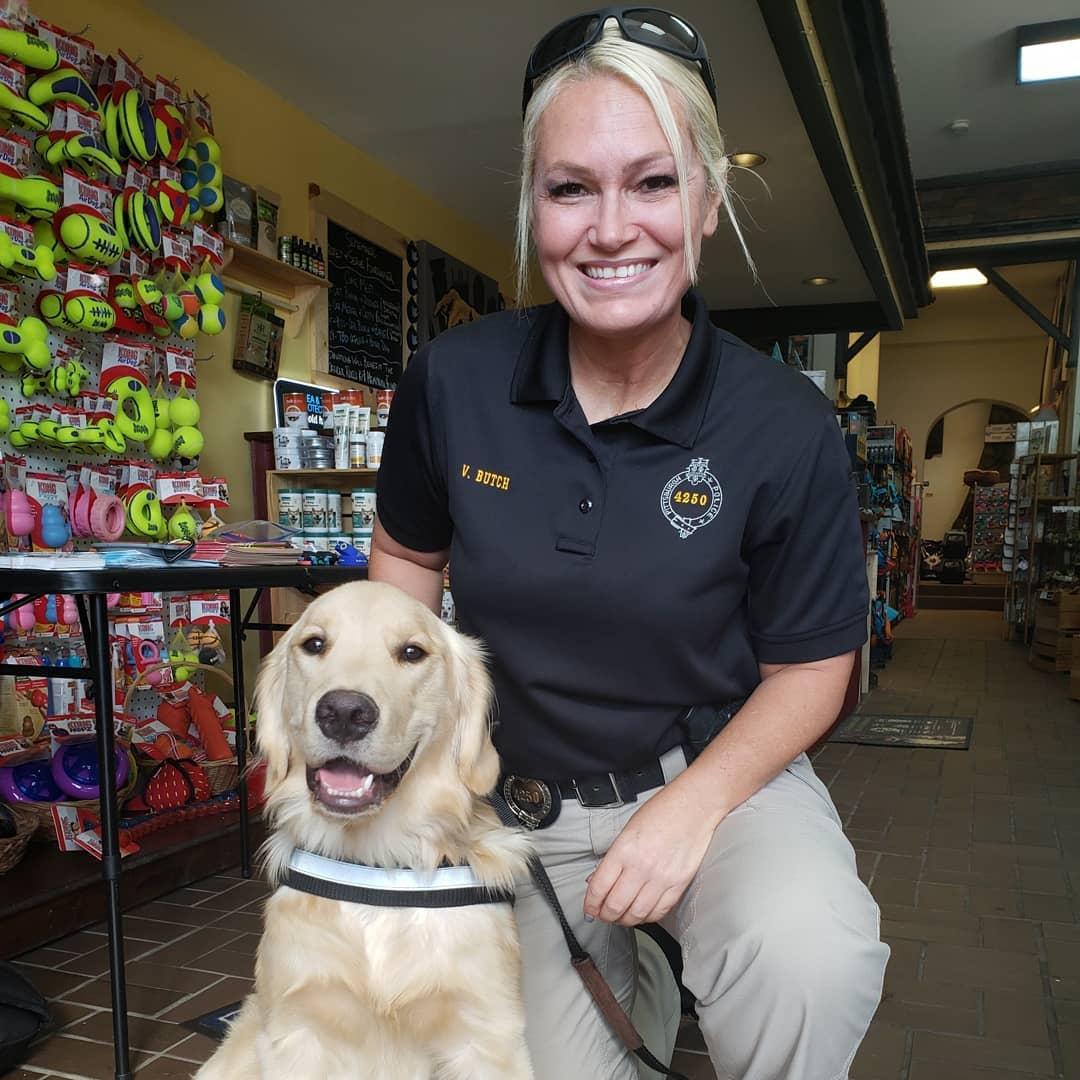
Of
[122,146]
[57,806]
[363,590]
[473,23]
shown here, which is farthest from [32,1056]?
[473,23]

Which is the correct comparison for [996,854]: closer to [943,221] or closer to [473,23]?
[473,23]

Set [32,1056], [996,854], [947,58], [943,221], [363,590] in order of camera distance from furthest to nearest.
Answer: [943,221]
[947,58]
[996,854]
[32,1056]
[363,590]

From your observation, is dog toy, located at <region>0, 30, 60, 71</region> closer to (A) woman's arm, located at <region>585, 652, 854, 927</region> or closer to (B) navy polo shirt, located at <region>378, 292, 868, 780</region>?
(B) navy polo shirt, located at <region>378, 292, 868, 780</region>

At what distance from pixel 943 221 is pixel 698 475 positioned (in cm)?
723

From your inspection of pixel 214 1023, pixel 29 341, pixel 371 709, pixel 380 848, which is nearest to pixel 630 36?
pixel 371 709

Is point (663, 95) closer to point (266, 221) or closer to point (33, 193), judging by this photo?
point (33, 193)

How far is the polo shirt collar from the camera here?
1.56m

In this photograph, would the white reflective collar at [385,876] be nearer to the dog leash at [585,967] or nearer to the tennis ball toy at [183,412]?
the dog leash at [585,967]

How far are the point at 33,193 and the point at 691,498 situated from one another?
8.45ft

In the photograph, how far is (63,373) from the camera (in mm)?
3297

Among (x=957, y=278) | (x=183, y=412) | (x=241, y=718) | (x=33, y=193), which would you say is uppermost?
(x=957, y=278)

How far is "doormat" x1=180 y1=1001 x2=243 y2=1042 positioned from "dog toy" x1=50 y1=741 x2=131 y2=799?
0.89m

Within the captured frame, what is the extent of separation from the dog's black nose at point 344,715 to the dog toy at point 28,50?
108 inches

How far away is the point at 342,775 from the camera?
130 centimetres
